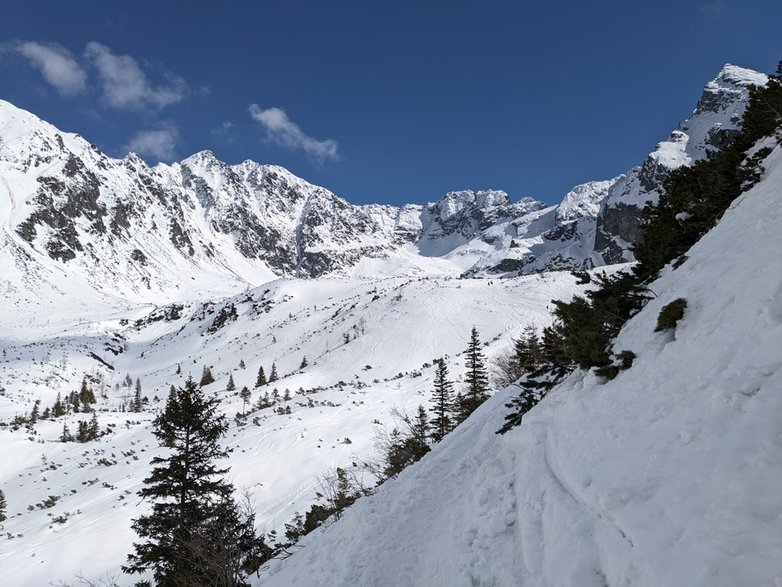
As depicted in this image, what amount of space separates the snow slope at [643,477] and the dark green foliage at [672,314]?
0.18 m

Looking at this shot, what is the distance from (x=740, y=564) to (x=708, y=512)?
55 cm

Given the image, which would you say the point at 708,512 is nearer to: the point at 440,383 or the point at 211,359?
the point at 440,383

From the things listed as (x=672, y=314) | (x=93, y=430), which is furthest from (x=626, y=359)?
(x=93, y=430)

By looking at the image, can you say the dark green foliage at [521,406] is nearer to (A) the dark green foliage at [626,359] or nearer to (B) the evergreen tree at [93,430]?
(A) the dark green foliage at [626,359]

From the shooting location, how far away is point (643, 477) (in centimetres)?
458

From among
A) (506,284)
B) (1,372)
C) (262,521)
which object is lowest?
(262,521)

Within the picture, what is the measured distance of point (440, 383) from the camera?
2456 cm

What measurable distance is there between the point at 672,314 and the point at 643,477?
335cm

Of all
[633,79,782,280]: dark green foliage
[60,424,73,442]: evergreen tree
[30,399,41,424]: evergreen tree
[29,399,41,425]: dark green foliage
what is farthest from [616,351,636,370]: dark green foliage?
[30,399,41,424]: evergreen tree

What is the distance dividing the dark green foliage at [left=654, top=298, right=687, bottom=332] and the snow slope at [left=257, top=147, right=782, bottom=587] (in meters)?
0.18

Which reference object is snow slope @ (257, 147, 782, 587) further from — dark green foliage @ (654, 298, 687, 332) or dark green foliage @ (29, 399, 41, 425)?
dark green foliage @ (29, 399, 41, 425)

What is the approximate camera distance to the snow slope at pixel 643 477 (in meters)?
3.54

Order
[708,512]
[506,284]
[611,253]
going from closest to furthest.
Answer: [708,512]
[506,284]
[611,253]

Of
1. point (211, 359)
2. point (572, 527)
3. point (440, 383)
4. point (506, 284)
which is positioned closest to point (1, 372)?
point (211, 359)
